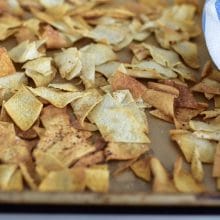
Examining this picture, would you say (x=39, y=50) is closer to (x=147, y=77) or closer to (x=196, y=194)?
(x=147, y=77)

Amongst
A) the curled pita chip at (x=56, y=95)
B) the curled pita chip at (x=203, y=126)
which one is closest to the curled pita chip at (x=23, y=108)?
the curled pita chip at (x=56, y=95)

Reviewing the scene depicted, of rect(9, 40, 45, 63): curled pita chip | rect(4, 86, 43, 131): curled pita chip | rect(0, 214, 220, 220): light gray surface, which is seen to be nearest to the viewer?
rect(0, 214, 220, 220): light gray surface

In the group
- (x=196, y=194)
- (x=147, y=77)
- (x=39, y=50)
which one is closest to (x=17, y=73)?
(x=39, y=50)

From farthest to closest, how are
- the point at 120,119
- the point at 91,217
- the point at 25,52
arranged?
the point at 25,52 < the point at 120,119 < the point at 91,217

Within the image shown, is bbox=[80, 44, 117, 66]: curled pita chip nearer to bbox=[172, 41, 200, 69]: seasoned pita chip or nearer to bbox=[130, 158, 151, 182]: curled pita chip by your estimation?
bbox=[172, 41, 200, 69]: seasoned pita chip

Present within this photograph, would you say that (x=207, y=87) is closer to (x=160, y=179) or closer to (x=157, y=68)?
(x=157, y=68)

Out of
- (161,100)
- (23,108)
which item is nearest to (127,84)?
(161,100)

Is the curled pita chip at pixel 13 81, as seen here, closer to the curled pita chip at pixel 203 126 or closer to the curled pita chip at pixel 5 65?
the curled pita chip at pixel 5 65

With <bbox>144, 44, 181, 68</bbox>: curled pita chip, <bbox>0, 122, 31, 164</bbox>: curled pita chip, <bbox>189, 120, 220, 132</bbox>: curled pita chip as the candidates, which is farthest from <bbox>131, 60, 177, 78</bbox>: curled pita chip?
<bbox>0, 122, 31, 164</bbox>: curled pita chip
